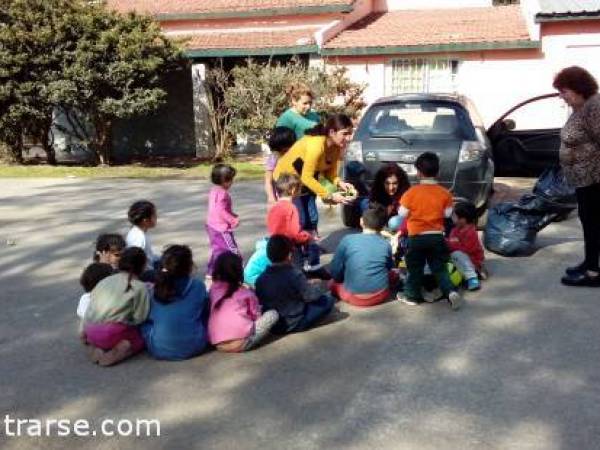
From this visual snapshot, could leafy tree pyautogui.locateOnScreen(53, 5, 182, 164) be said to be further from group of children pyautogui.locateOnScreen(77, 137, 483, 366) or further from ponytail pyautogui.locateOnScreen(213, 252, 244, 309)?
ponytail pyautogui.locateOnScreen(213, 252, 244, 309)

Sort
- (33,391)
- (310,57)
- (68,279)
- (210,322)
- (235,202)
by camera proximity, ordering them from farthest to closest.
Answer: (310,57) < (235,202) < (68,279) < (210,322) < (33,391)

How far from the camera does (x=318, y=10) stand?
16.7 meters

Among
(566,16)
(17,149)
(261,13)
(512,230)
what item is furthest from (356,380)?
(261,13)

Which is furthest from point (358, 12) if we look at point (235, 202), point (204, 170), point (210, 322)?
point (210, 322)

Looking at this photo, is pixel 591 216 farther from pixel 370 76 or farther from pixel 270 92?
pixel 370 76

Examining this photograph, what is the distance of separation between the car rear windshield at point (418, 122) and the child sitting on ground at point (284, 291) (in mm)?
3211

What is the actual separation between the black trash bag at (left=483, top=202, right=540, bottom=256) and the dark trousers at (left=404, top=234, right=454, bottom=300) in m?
1.76

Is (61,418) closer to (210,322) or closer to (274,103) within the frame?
(210,322)

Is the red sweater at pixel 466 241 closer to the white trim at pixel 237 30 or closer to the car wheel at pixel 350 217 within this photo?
the car wheel at pixel 350 217

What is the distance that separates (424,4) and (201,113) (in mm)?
7812

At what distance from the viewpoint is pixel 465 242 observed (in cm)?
568

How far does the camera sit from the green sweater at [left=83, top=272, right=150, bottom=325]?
4180mm

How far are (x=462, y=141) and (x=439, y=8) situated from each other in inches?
530

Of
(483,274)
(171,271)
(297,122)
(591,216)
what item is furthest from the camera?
(297,122)
